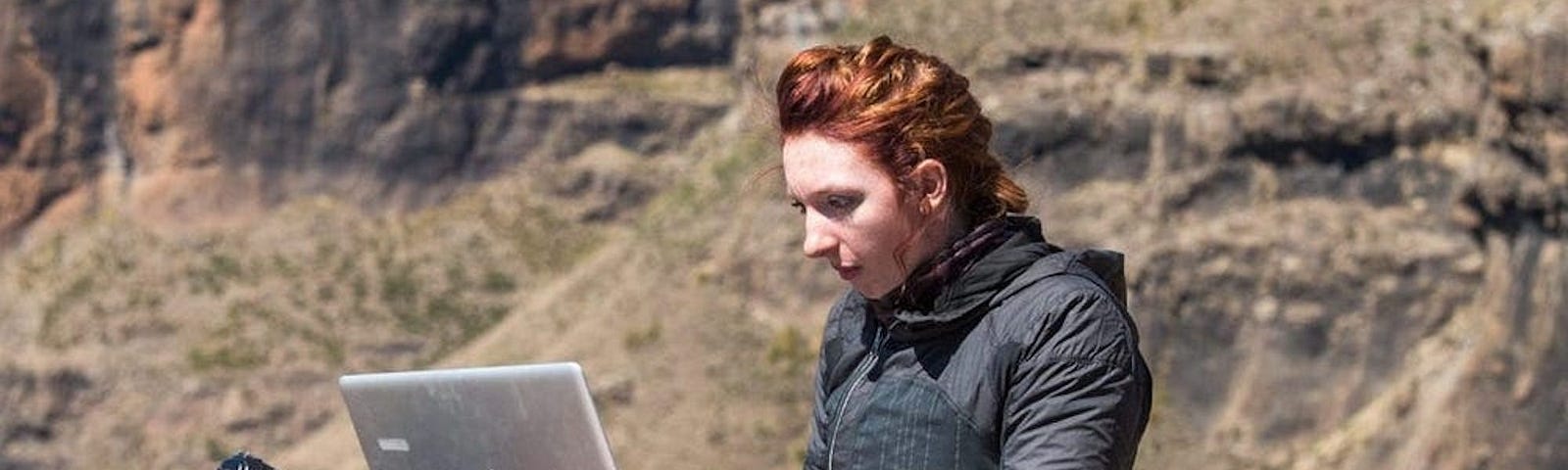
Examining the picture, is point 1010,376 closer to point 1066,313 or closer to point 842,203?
point 1066,313

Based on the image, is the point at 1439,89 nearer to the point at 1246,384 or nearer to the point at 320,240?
the point at 1246,384

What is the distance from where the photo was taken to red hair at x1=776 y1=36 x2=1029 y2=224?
780 cm

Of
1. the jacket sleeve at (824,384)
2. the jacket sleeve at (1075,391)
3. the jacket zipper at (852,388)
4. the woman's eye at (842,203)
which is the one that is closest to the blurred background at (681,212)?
the jacket sleeve at (824,384)

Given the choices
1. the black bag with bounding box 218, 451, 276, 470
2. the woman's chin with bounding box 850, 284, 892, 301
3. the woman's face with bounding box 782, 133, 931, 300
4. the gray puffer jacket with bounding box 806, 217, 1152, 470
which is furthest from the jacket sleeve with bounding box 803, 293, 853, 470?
the black bag with bounding box 218, 451, 276, 470

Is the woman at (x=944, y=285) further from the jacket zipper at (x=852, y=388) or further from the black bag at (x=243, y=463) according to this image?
the black bag at (x=243, y=463)

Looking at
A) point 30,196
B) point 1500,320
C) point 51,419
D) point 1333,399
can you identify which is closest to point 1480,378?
point 1500,320

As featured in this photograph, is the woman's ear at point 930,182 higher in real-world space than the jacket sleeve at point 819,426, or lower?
higher

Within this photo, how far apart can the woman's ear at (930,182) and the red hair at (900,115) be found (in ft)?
0.05

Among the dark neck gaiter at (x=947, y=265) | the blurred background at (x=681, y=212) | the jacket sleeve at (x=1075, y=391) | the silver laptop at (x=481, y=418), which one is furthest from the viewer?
the blurred background at (x=681, y=212)

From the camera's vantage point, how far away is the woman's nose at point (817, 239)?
7.82 metres

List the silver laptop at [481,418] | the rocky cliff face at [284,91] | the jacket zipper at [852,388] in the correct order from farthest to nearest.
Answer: the rocky cliff face at [284,91] < the jacket zipper at [852,388] < the silver laptop at [481,418]

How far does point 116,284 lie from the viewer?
8288 centimetres

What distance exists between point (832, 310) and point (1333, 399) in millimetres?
52835

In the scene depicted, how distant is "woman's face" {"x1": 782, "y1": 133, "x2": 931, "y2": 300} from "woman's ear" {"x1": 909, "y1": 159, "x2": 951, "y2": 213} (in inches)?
1.2
